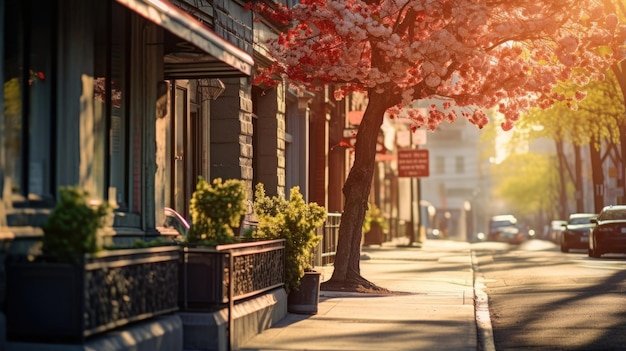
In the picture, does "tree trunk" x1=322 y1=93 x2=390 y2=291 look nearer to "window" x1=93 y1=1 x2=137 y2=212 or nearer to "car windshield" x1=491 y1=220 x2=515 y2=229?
"window" x1=93 y1=1 x2=137 y2=212

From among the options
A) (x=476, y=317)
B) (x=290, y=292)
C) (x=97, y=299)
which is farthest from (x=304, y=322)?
(x=97, y=299)

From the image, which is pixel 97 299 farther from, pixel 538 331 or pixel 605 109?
pixel 605 109

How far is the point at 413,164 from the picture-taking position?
159 feet

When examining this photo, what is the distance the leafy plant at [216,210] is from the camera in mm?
11094

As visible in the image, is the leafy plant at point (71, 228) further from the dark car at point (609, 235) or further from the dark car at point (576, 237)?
the dark car at point (576, 237)

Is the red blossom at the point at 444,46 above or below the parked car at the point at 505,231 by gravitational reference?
above

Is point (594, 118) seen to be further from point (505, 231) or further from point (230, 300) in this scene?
point (230, 300)

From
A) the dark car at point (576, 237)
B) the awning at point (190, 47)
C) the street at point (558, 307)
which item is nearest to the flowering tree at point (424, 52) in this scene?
the street at point (558, 307)

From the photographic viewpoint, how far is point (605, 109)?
43.6m

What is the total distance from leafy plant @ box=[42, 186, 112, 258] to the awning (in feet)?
5.38

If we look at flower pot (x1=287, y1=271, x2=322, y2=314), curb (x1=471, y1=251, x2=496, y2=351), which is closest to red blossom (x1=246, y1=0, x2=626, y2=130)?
curb (x1=471, y1=251, x2=496, y2=351)

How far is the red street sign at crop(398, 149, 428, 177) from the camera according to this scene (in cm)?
4788

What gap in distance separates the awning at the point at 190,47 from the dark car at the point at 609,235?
21.5 meters

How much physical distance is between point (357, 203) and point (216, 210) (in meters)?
8.38
